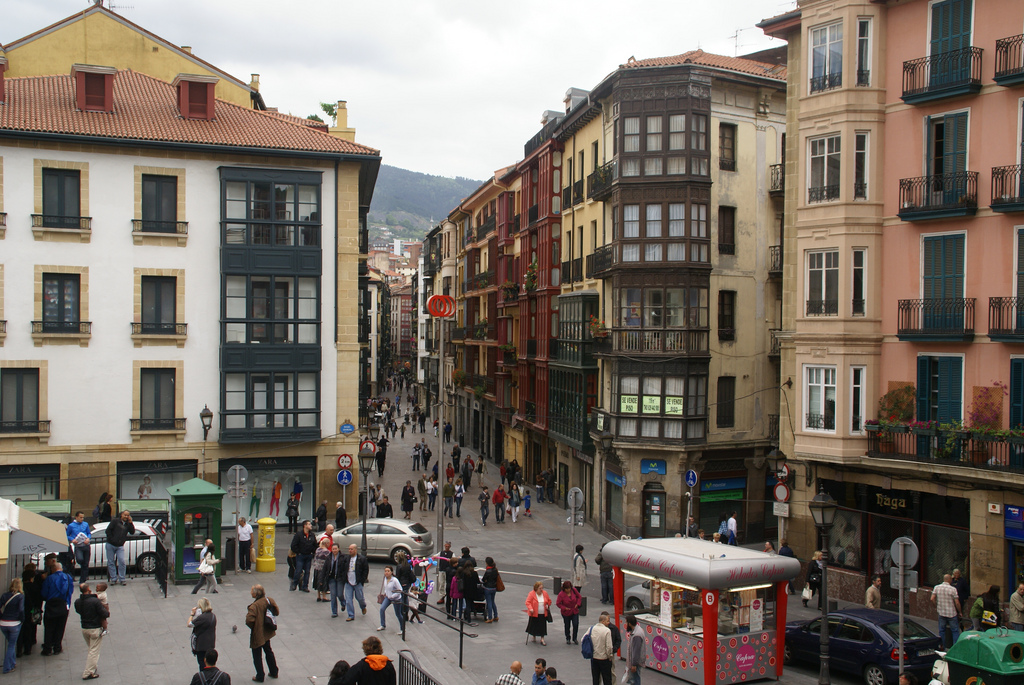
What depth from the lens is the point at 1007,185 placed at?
23750 millimetres

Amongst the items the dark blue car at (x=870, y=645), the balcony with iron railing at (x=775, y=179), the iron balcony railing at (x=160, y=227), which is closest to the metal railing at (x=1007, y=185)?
the dark blue car at (x=870, y=645)

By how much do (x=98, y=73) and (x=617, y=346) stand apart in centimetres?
2224

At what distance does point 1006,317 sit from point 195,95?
2950cm

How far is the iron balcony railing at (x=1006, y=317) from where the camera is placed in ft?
76.4

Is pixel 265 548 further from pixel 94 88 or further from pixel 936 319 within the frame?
pixel 936 319

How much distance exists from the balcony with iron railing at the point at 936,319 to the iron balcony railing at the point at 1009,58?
5.82 metres

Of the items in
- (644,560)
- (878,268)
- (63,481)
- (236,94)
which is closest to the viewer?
(644,560)

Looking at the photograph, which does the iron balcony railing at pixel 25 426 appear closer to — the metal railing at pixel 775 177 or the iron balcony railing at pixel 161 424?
the iron balcony railing at pixel 161 424

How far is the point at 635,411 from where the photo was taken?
3559 cm

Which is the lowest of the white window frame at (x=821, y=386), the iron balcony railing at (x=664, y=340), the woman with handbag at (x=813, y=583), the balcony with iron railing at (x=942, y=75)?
the woman with handbag at (x=813, y=583)

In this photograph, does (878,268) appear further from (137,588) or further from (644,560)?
(137,588)

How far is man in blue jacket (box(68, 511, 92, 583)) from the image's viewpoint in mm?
23375

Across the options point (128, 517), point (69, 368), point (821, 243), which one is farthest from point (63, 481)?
point (821, 243)

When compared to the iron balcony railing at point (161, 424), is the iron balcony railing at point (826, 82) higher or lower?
higher
